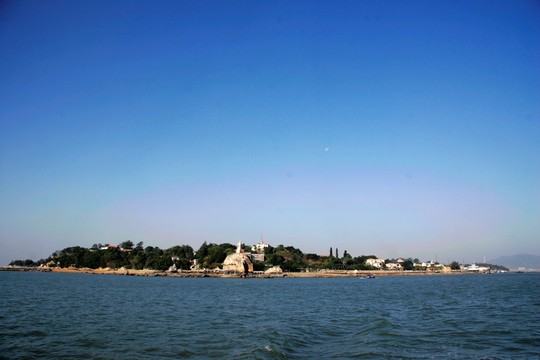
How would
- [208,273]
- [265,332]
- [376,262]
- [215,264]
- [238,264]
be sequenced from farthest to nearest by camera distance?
[376,262], [215,264], [238,264], [208,273], [265,332]

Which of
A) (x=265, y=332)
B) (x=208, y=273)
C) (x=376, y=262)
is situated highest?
(x=265, y=332)

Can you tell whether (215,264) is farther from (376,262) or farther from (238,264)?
(376,262)

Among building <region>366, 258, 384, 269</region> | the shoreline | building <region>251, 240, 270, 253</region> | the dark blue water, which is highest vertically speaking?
building <region>251, 240, 270, 253</region>

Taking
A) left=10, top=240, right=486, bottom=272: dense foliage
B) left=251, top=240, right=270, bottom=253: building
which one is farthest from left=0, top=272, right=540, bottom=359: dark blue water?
left=251, top=240, right=270, bottom=253: building

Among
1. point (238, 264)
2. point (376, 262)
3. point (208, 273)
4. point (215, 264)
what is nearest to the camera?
point (208, 273)

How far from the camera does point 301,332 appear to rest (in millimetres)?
19422

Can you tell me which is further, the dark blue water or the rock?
the rock

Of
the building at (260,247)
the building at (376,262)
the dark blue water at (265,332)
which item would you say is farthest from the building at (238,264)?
the dark blue water at (265,332)

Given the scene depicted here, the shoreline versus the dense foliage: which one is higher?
the dense foliage

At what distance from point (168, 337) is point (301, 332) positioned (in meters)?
7.04

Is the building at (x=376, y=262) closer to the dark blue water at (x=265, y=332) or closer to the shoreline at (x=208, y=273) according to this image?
the shoreline at (x=208, y=273)

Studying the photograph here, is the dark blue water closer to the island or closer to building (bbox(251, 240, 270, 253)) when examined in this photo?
the island

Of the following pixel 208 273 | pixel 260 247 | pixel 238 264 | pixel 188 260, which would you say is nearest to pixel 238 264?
pixel 238 264

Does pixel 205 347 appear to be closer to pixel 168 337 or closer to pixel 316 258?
pixel 168 337
